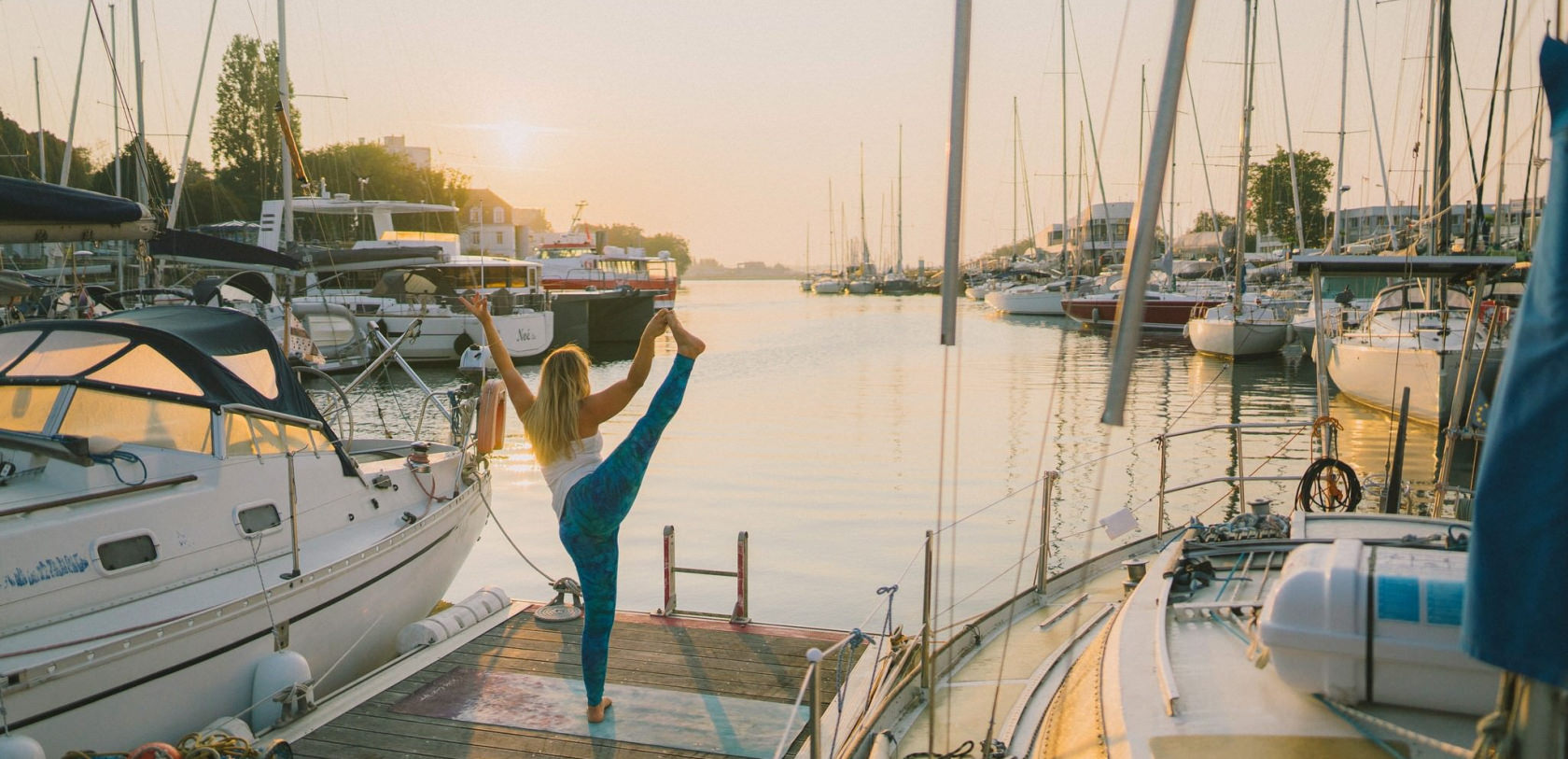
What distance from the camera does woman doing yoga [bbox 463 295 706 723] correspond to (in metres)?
4.55

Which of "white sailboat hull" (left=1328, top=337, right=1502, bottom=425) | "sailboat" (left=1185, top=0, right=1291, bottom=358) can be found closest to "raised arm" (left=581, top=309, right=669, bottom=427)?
"white sailboat hull" (left=1328, top=337, right=1502, bottom=425)

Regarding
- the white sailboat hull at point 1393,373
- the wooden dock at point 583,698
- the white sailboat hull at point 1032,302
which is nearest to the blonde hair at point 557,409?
the wooden dock at point 583,698

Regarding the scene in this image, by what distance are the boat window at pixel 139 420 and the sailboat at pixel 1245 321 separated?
31.9 metres

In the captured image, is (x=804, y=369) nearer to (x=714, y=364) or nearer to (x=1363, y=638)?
(x=714, y=364)

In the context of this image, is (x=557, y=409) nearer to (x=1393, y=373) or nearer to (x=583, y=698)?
(x=583, y=698)

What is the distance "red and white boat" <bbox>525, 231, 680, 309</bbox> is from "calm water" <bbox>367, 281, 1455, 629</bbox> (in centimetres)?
1899

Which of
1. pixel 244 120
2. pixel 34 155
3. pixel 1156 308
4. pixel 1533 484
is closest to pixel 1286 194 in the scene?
pixel 1156 308

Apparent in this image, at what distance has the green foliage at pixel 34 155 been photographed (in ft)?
125

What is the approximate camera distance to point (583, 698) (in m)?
5.82

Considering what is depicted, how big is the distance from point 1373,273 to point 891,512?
8322 mm

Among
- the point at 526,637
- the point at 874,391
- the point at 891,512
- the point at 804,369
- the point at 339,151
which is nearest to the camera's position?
the point at 526,637

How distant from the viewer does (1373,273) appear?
7086 mm

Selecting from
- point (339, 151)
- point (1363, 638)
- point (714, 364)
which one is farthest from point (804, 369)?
point (339, 151)

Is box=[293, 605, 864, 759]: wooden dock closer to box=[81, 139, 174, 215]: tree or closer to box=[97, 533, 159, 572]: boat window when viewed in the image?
box=[97, 533, 159, 572]: boat window
